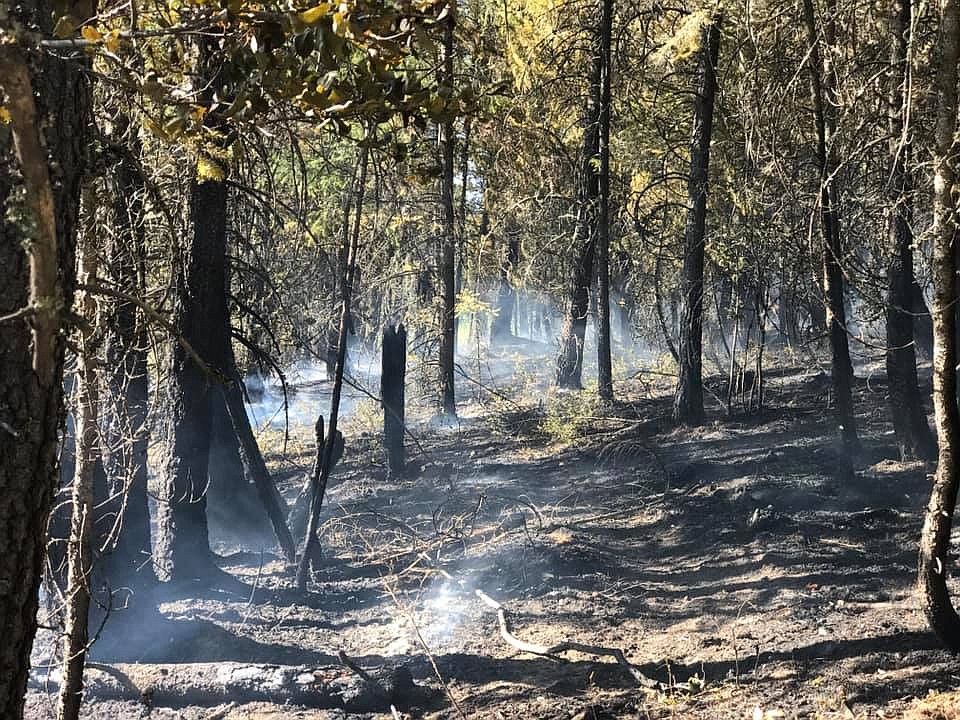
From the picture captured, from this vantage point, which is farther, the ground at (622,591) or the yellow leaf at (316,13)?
the ground at (622,591)

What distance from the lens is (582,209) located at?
17.7 meters

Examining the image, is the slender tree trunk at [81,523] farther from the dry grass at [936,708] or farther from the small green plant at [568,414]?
the small green plant at [568,414]

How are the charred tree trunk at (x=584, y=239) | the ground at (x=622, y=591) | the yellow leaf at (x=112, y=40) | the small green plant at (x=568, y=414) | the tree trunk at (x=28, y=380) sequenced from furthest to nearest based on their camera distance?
1. the charred tree trunk at (x=584, y=239)
2. the small green plant at (x=568, y=414)
3. the ground at (x=622, y=591)
4. the tree trunk at (x=28, y=380)
5. the yellow leaf at (x=112, y=40)

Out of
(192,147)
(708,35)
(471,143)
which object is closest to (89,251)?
(192,147)

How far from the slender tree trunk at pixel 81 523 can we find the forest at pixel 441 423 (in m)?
0.02

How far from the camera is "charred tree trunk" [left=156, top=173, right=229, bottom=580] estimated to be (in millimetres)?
8469

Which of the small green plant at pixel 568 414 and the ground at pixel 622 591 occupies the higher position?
the small green plant at pixel 568 414

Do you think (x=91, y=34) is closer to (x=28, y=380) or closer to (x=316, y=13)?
(x=316, y=13)

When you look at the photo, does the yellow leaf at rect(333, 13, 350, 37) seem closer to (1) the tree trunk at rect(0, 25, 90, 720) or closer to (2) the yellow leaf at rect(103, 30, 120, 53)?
(2) the yellow leaf at rect(103, 30, 120, 53)

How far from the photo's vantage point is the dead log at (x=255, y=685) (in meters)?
6.57

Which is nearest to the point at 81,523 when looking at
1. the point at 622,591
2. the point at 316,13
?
the point at 316,13

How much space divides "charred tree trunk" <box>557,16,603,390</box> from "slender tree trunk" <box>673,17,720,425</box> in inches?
91.5

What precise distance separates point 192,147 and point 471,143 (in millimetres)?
13485

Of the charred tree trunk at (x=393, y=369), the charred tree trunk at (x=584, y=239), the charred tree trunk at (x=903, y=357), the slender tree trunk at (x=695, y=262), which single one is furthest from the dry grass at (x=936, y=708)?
the charred tree trunk at (x=584, y=239)
